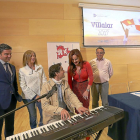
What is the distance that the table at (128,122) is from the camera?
1331mm

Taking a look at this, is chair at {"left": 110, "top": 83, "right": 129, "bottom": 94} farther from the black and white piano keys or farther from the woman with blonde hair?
the black and white piano keys

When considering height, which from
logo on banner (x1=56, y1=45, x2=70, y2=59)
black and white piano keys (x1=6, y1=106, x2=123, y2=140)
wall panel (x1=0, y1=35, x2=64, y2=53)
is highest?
wall panel (x1=0, y1=35, x2=64, y2=53)

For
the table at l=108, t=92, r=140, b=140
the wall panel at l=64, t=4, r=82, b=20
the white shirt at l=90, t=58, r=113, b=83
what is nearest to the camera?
the table at l=108, t=92, r=140, b=140

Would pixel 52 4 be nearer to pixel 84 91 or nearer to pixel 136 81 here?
pixel 84 91

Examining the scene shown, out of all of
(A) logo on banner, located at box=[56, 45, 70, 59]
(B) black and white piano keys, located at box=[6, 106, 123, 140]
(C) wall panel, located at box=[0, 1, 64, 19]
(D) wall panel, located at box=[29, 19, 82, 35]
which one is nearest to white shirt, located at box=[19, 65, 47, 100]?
(B) black and white piano keys, located at box=[6, 106, 123, 140]

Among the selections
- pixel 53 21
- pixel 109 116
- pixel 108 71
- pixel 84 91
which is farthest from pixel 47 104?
pixel 53 21

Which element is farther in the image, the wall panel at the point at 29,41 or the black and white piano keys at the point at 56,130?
the wall panel at the point at 29,41

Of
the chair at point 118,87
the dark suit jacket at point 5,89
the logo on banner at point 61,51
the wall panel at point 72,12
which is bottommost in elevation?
the chair at point 118,87

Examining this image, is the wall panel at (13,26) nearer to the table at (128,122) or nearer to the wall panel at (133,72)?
the table at (128,122)

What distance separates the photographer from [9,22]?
3303 mm

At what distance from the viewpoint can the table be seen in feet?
4.37

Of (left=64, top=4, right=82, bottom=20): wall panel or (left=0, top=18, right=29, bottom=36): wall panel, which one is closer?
(left=0, top=18, right=29, bottom=36): wall panel

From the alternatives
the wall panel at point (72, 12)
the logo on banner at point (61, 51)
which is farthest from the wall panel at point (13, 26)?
the wall panel at point (72, 12)

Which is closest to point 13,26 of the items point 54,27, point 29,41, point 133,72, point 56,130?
point 29,41
